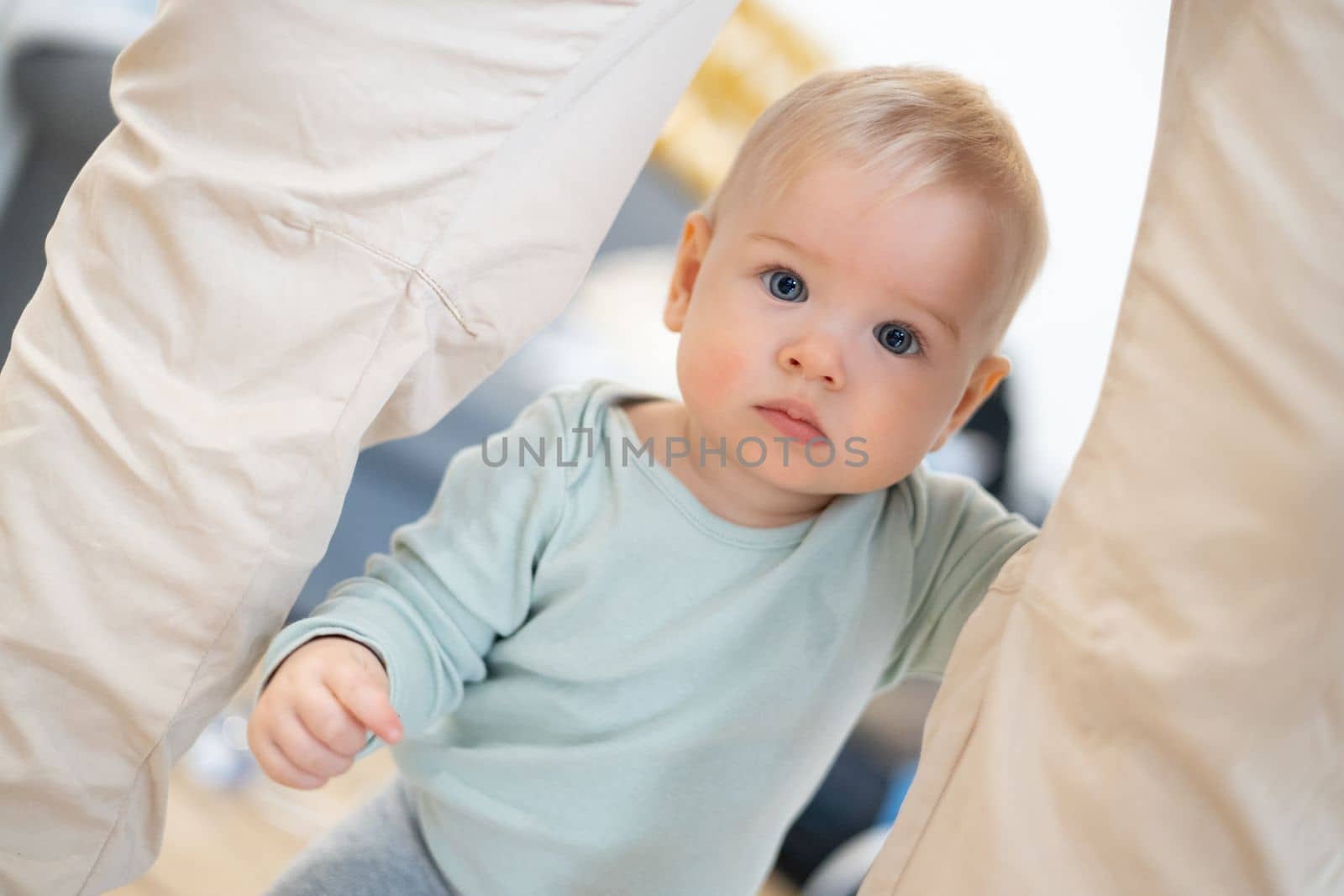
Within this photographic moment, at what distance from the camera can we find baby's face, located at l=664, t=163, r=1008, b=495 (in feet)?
2.45

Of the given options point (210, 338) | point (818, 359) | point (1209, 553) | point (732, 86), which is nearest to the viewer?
point (1209, 553)

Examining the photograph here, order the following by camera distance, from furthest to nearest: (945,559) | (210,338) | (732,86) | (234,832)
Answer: (732,86) < (234,832) < (945,559) < (210,338)

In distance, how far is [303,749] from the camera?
64cm

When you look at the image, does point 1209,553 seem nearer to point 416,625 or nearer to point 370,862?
point 416,625

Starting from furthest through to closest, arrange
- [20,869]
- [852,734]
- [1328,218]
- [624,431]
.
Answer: [852,734], [624,431], [20,869], [1328,218]

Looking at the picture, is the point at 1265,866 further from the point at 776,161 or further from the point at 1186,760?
the point at 776,161

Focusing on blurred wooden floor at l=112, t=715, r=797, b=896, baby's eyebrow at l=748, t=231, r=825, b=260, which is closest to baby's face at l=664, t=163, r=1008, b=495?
baby's eyebrow at l=748, t=231, r=825, b=260

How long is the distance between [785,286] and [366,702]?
390 millimetres

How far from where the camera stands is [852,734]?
168 centimetres

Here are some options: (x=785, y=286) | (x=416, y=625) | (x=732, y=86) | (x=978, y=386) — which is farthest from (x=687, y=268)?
(x=732, y=86)

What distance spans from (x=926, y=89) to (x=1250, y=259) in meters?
0.41

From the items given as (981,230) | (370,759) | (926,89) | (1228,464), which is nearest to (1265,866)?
(1228,464)

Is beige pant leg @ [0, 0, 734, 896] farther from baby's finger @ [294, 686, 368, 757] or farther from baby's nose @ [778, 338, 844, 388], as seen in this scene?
baby's nose @ [778, 338, 844, 388]

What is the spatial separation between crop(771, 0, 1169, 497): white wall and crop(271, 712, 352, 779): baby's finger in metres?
1.52
